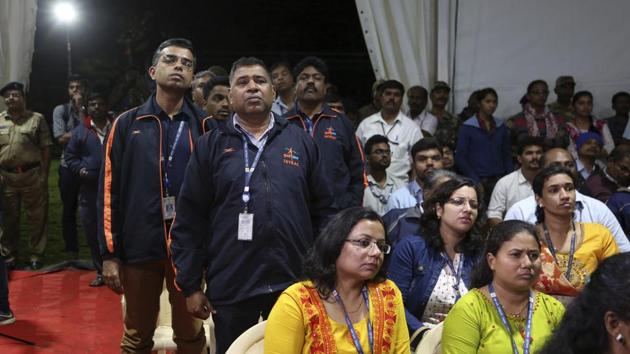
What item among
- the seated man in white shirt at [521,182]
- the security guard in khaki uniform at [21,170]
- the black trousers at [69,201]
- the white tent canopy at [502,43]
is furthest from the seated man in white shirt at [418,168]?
the security guard in khaki uniform at [21,170]

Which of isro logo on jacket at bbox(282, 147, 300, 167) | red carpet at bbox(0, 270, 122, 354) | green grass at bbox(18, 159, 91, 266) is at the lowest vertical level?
red carpet at bbox(0, 270, 122, 354)

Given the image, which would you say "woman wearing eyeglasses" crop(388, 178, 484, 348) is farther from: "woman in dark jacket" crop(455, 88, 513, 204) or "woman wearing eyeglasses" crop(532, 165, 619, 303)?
"woman in dark jacket" crop(455, 88, 513, 204)

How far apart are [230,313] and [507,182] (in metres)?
2.74

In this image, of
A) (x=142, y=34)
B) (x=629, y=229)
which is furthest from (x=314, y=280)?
(x=142, y=34)

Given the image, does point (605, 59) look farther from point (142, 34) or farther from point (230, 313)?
point (142, 34)

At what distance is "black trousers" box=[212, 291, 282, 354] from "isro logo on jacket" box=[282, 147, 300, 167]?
0.50 m

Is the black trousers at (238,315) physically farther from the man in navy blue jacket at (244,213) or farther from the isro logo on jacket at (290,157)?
the isro logo on jacket at (290,157)

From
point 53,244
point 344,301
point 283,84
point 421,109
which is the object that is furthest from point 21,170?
point 344,301

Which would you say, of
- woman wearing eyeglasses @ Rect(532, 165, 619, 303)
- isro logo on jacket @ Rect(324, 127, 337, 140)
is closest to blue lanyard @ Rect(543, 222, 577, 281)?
woman wearing eyeglasses @ Rect(532, 165, 619, 303)

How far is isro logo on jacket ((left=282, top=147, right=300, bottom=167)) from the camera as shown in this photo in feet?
10.8

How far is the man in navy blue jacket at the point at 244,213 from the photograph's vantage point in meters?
3.21

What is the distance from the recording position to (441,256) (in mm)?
3691

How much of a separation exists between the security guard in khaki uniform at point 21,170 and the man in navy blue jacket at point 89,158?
0.62 metres

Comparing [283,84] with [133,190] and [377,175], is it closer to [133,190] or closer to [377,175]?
[377,175]
